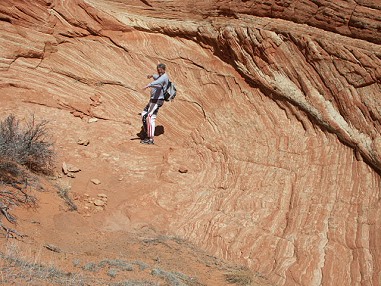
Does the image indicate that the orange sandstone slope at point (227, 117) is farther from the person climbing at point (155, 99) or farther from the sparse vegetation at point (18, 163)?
the sparse vegetation at point (18, 163)

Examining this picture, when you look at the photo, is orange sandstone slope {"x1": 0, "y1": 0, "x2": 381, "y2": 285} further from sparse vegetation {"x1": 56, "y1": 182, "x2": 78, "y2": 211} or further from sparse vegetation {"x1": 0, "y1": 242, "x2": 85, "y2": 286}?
sparse vegetation {"x1": 0, "y1": 242, "x2": 85, "y2": 286}

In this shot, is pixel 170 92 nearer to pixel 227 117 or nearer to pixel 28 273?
pixel 227 117

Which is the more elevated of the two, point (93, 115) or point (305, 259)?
point (93, 115)

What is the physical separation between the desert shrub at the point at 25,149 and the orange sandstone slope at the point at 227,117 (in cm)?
53

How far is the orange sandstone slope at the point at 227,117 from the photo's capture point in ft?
23.2

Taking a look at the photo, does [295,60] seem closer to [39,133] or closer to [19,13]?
[39,133]

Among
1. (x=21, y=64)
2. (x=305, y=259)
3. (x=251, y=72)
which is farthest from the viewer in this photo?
(x=21, y=64)

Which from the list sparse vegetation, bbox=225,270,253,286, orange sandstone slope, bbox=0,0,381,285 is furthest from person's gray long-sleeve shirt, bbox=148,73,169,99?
sparse vegetation, bbox=225,270,253,286

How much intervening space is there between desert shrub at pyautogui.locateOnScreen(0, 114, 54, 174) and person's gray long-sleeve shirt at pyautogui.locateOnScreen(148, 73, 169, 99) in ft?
6.93

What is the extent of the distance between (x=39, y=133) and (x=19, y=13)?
2.97 m

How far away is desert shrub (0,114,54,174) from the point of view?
26.0 feet

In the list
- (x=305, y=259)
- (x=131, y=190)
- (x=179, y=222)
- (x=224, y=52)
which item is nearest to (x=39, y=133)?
(x=131, y=190)

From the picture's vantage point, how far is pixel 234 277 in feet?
21.3

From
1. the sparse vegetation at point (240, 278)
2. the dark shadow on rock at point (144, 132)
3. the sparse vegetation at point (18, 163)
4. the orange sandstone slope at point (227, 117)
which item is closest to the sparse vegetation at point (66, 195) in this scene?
the orange sandstone slope at point (227, 117)
